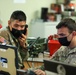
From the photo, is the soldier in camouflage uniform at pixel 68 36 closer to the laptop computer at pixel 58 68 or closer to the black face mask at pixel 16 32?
the black face mask at pixel 16 32

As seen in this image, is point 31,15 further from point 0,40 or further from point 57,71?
point 57,71

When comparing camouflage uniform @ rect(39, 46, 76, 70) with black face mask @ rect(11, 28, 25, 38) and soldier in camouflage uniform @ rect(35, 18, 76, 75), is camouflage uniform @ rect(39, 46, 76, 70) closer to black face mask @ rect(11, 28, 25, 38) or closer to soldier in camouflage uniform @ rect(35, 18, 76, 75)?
soldier in camouflage uniform @ rect(35, 18, 76, 75)

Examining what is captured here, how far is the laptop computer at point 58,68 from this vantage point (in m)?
1.33

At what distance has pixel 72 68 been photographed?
132cm

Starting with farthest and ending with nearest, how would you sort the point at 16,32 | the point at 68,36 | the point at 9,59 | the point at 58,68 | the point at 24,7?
1. the point at 24,7
2. the point at 16,32
3. the point at 68,36
4. the point at 9,59
5. the point at 58,68

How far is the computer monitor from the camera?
180 cm

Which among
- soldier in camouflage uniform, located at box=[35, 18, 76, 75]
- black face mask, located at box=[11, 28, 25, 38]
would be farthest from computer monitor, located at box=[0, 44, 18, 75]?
black face mask, located at box=[11, 28, 25, 38]

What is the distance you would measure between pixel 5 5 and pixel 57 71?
4.50m

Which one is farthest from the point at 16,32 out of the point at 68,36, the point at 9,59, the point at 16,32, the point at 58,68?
the point at 58,68

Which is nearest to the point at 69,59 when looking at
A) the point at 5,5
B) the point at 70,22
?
the point at 70,22

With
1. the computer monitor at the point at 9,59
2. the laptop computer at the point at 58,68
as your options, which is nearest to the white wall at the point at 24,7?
the computer monitor at the point at 9,59

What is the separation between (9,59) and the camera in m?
1.83

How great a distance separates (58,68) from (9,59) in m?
0.56

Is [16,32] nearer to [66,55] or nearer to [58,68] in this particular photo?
[66,55]
